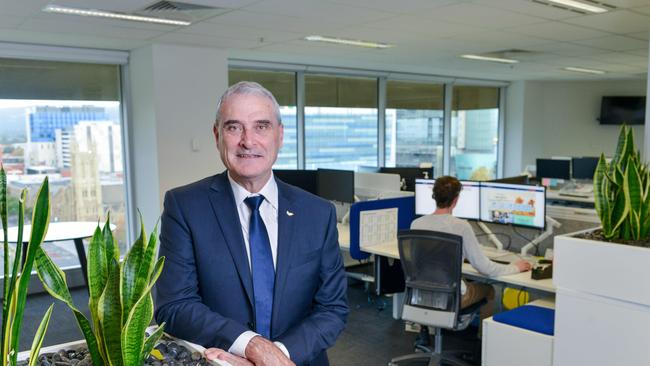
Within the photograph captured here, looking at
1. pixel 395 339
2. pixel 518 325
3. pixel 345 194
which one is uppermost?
pixel 345 194

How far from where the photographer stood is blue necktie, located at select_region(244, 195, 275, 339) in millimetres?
1202

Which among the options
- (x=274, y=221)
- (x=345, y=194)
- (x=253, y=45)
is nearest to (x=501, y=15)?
(x=345, y=194)

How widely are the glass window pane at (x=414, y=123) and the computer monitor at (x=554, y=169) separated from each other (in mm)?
1376

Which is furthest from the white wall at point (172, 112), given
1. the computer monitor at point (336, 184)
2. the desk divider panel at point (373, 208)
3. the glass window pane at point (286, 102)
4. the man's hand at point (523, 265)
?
the man's hand at point (523, 265)

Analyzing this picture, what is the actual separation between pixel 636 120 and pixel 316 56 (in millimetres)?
5878

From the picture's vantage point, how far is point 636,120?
28.7ft

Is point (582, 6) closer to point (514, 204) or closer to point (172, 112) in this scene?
point (514, 204)

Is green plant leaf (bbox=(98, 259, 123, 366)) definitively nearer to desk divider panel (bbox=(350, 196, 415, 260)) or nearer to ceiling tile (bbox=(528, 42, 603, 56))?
desk divider panel (bbox=(350, 196, 415, 260))

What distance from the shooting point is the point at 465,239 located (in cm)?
297

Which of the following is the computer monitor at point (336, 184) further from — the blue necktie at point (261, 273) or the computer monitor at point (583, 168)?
the computer monitor at point (583, 168)

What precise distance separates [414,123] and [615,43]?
3246mm

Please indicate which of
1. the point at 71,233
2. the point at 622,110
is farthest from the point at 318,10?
the point at 622,110

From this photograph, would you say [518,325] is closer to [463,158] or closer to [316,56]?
[316,56]

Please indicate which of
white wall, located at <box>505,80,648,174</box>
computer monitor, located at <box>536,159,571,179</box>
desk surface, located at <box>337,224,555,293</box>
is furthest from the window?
white wall, located at <box>505,80,648,174</box>
